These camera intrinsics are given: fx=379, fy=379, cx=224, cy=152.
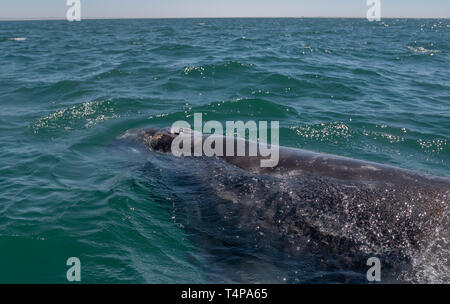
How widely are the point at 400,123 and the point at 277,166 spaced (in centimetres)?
820

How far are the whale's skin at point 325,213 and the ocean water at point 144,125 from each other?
36cm

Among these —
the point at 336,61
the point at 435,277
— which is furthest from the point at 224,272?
the point at 336,61

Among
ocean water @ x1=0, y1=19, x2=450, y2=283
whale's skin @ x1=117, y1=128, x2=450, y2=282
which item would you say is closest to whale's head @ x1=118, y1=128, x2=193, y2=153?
ocean water @ x1=0, y1=19, x2=450, y2=283

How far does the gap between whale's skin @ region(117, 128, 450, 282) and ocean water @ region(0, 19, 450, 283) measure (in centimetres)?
36

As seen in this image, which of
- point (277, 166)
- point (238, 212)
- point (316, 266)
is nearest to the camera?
point (316, 266)

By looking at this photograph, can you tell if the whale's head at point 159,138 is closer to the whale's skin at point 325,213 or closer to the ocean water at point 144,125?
the ocean water at point 144,125

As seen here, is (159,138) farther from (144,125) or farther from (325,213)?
(325,213)

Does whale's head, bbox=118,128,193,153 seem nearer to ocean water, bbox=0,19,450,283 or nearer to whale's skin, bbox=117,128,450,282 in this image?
ocean water, bbox=0,19,450,283

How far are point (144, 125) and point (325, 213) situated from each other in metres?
7.87

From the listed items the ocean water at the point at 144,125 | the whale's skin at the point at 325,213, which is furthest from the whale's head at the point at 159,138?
the whale's skin at the point at 325,213

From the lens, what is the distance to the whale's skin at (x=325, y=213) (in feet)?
15.9

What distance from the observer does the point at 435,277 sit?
4.43 m

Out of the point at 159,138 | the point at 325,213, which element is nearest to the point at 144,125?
the point at 159,138

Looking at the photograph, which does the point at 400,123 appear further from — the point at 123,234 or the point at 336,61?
the point at 336,61
